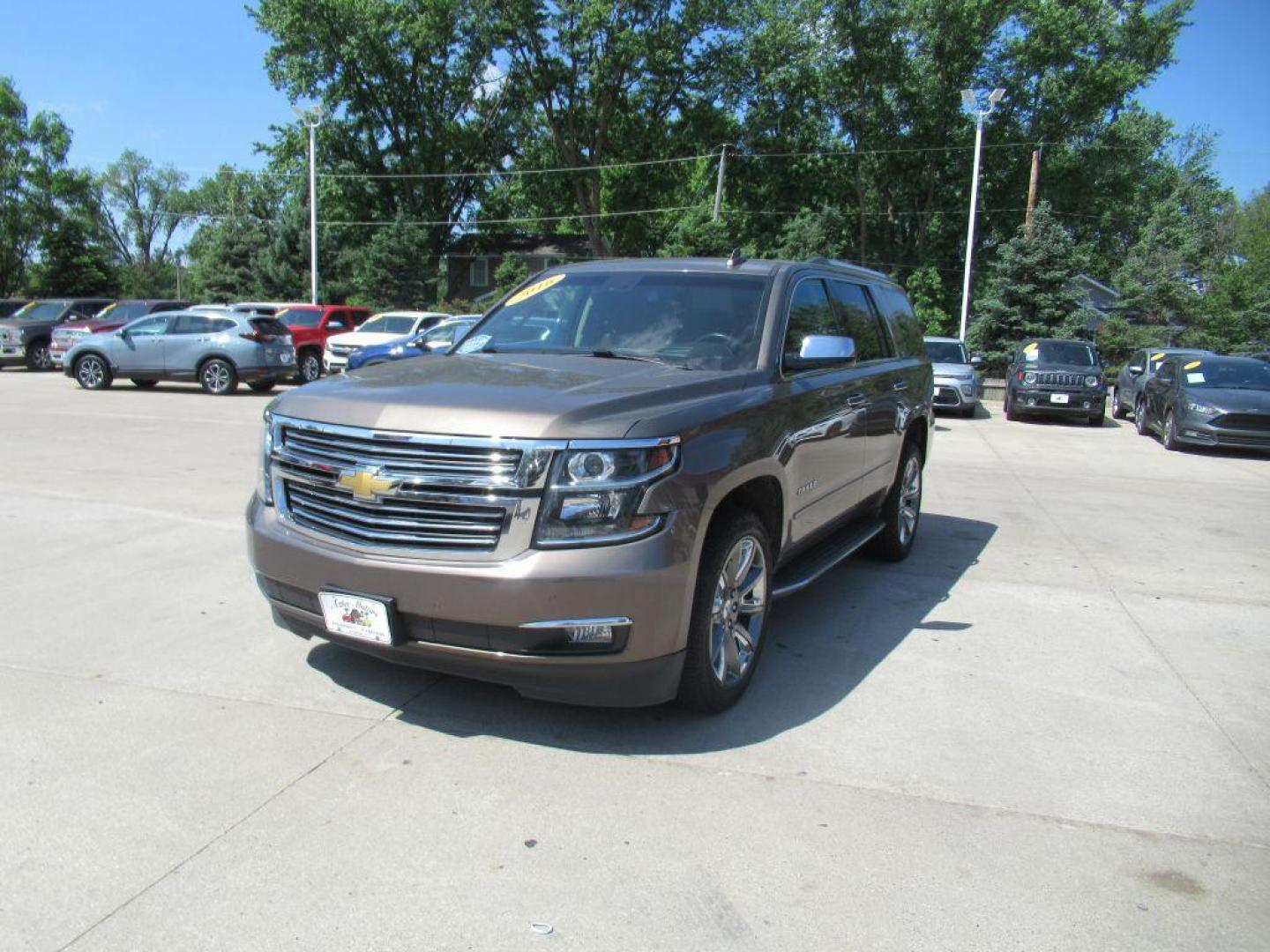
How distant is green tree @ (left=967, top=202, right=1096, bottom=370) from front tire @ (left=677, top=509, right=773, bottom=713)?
26441 millimetres

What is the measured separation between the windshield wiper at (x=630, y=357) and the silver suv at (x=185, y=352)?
16.3m

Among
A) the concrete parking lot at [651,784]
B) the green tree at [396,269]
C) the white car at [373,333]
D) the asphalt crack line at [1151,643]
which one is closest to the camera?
the concrete parking lot at [651,784]

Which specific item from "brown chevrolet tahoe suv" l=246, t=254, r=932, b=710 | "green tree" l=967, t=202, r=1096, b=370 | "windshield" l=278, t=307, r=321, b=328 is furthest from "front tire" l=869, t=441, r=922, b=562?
"green tree" l=967, t=202, r=1096, b=370

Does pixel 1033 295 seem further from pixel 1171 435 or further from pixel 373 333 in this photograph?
pixel 373 333

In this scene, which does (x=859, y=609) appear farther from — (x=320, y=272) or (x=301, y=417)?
(x=320, y=272)

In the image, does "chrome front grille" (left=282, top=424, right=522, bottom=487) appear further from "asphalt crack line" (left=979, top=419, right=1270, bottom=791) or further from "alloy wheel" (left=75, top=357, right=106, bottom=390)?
"alloy wheel" (left=75, top=357, right=106, bottom=390)

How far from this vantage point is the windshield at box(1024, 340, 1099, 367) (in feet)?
64.3

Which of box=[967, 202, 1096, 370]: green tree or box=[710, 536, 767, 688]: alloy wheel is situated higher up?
box=[967, 202, 1096, 370]: green tree

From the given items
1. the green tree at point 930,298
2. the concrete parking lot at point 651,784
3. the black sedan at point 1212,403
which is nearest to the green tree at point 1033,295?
the green tree at point 930,298

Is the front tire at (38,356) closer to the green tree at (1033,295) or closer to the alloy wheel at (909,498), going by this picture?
the alloy wheel at (909,498)

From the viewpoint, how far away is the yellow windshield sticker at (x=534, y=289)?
5.37 meters

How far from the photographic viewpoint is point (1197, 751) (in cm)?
399

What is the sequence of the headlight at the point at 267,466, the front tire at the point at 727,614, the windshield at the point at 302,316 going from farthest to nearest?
the windshield at the point at 302,316 < the headlight at the point at 267,466 < the front tire at the point at 727,614

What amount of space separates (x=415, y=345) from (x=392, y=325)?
19.9ft
